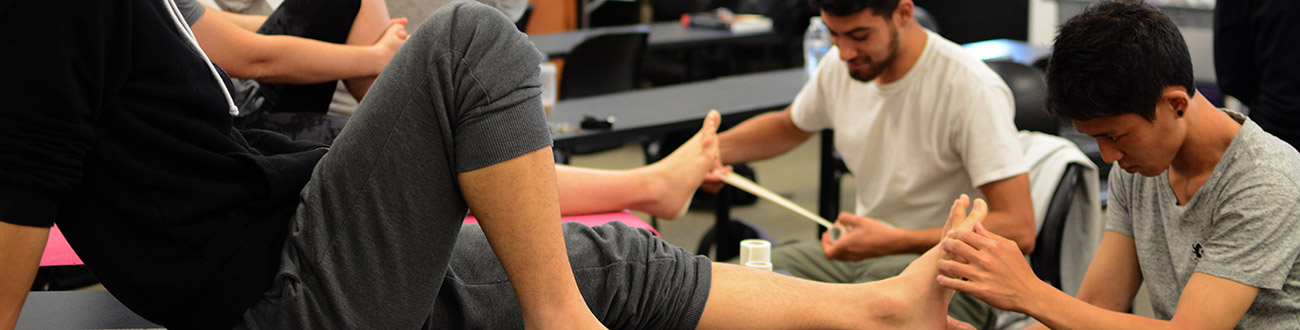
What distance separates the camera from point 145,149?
3.94 ft

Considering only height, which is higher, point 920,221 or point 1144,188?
point 1144,188

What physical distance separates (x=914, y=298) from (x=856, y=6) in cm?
73

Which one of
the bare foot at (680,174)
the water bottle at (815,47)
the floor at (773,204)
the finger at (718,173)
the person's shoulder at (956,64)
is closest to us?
the bare foot at (680,174)

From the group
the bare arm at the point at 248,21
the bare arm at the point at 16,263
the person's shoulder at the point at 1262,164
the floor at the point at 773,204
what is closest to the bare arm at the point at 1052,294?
the person's shoulder at the point at 1262,164

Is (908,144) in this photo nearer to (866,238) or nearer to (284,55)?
(866,238)

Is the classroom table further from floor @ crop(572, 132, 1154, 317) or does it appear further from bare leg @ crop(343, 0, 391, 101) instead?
bare leg @ crop(343, 0, 391, 101)

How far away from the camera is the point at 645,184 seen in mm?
2047

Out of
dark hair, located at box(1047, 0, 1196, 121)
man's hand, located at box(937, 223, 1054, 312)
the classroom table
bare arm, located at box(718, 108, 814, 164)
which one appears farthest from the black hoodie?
the classroom table

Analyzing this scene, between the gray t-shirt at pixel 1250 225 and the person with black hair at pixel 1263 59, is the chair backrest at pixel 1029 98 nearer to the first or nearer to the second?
the person with black hair at pixel 1263 59

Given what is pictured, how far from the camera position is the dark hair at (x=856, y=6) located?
216cm

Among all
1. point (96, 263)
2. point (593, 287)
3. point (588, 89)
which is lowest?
point (588, 89)

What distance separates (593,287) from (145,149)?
22.2 inches

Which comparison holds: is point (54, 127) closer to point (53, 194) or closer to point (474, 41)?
point (53, 194)

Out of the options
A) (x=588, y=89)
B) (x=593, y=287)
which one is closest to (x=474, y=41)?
(x=593, y=287)
